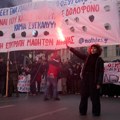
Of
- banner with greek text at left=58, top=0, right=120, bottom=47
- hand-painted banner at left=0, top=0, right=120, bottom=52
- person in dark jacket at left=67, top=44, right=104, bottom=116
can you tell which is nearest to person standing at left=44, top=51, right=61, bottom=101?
hand-painted banner at left=0, top=0, right=120, bottom=52

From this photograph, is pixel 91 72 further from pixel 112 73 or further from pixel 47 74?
pixel 112 73

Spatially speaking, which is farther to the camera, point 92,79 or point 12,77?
point 12,77

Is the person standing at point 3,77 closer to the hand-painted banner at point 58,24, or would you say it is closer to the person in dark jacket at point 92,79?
the hand-painted banner at point 58,24

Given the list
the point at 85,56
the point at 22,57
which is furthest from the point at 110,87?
the point at 22,57

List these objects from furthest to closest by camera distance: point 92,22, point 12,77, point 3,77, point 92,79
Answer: point 12,77 → point 3,77 → point 92,22 → point 92,79

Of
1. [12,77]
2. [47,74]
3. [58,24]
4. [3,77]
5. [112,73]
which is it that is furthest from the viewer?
[12,77]

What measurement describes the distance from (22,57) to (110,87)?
11120 millimetres

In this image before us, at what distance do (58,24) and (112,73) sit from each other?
424 cm

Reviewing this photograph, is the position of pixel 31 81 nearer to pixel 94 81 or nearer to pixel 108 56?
pixel 94 81

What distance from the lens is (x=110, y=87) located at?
61.0ft

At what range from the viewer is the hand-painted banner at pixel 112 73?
60.4ft

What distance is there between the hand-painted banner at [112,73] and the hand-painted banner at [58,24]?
399 centimetres

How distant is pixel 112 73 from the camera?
1862 centimetres

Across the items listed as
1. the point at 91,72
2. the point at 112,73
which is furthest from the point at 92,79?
the point at 112,73
